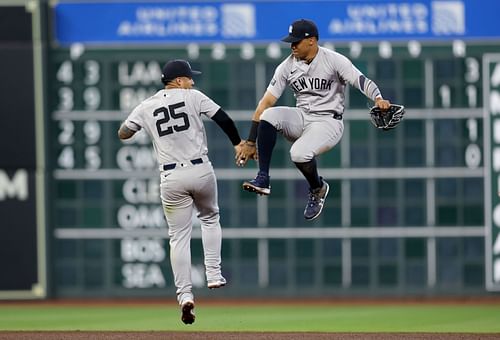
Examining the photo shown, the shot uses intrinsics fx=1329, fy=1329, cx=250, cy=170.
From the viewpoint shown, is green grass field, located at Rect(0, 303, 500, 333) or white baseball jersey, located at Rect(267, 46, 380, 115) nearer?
white baseball jersey, located at Rect(267, 46, 380, 115)

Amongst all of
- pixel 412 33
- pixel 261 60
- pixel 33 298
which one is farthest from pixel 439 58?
pixel 33 298

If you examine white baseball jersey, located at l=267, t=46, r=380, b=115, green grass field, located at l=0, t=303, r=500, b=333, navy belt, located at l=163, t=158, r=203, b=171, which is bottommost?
Result: green grass field, located at l=0, t=303, r=500, b=333

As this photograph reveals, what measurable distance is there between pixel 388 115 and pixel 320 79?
1.85 feet

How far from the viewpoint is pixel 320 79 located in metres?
9.73

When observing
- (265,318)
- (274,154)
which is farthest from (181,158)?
(274,154)

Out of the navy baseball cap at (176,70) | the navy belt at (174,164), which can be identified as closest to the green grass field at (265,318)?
the navy belt at (174,164)

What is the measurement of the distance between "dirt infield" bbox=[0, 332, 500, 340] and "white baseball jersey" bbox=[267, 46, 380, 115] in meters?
1.79

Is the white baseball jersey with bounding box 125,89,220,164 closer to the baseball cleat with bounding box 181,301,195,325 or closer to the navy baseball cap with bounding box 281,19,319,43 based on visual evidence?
the navy baseball cap with bounding box 281,19,319,43

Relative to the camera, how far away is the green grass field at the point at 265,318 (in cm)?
1237

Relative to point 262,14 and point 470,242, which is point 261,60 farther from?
point 470,242

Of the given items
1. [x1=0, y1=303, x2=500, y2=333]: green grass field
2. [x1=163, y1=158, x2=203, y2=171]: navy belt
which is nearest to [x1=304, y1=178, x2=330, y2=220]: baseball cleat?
[x1=163, y1=158, x2=203, y2=171]: navy belt

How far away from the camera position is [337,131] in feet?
32.5

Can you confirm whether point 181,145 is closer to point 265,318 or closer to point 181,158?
point 181,158

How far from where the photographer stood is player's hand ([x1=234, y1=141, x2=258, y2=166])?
9719 millimetres
